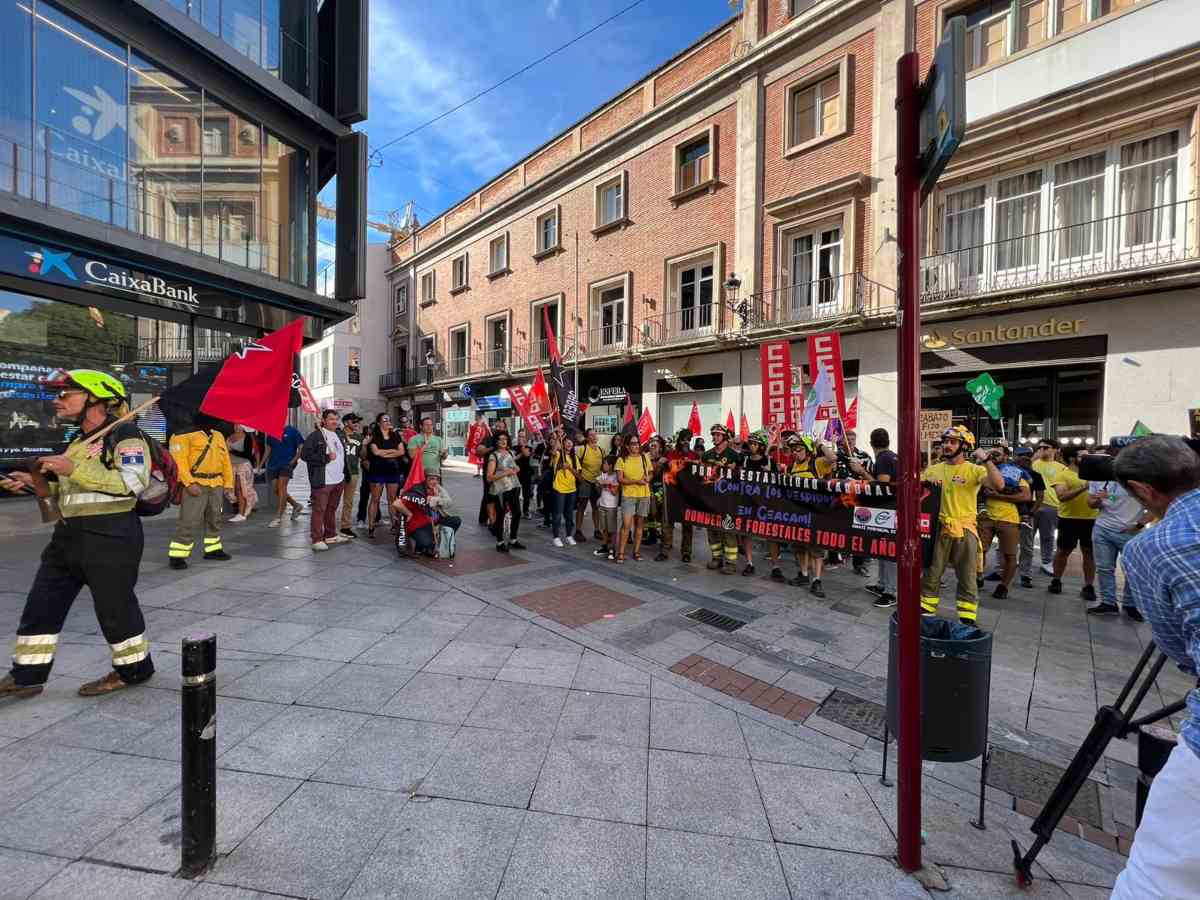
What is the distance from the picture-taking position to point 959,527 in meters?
5.68

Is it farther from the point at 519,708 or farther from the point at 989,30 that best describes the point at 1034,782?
the point at 989,30

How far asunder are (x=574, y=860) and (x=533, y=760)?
745 mm

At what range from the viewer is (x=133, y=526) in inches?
148

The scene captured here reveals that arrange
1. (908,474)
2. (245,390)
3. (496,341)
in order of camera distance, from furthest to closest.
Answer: (496,341) → (245,390) → (908,474)

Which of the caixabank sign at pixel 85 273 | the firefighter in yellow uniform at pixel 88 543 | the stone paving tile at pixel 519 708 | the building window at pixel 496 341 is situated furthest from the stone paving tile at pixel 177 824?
the building window at pixel 496 341

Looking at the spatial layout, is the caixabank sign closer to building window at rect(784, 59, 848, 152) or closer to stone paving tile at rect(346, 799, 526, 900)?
stone paving tile at rect(346, 799, 526, 900)

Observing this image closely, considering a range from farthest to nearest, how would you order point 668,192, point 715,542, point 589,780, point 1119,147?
point 668,192
point 1119,147
point 715,542
point 589,780

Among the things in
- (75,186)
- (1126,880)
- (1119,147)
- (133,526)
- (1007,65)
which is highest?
(1007,65)

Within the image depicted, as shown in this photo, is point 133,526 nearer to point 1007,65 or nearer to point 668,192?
point 1007,65

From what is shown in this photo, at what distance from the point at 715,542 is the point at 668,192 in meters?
15.8

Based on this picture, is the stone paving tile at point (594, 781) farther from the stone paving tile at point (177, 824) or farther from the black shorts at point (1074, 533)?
the black shorts at point (1074, 533)

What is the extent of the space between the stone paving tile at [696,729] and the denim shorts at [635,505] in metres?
4.42

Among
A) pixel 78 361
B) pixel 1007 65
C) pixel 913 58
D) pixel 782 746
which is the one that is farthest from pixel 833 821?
pixel 1007 65

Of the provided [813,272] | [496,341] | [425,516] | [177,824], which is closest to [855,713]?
[177,824]
